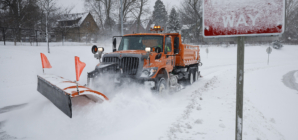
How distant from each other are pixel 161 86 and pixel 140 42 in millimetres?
1878

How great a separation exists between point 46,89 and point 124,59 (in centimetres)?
232

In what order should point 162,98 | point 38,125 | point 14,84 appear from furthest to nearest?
point 14,84
point 162,98
point 38,125

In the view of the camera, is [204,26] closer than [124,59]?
Yes

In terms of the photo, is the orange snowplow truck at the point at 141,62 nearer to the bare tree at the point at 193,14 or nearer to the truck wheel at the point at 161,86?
the truck wheel at the point at 161,86

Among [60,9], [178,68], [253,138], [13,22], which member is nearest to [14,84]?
[178,68]

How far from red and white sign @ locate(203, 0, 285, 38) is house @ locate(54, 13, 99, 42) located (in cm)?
1838

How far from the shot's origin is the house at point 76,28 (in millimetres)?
23203

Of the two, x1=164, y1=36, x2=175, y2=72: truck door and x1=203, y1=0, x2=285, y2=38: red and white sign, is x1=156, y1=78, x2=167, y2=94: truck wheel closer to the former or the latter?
x1=164, y1=36, x2=175, y2=72: truck door

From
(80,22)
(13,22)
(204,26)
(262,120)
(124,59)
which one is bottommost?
(262,120)

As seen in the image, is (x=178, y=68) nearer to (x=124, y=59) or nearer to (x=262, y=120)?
(x=124, y=59)

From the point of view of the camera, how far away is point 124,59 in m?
6.07

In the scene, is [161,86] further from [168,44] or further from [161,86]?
[168,44]

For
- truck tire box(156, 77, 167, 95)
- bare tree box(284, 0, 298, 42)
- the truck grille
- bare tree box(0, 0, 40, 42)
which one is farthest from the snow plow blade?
bare tree box(284, 0, 298, 42)

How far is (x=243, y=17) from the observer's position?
2.27 m
